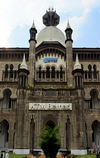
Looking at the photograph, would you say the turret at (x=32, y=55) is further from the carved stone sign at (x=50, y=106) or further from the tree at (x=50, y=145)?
the tree at (x=50, y=145)

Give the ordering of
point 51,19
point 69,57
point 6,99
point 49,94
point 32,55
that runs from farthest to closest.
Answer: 1. point 51,19
2. point 32,55
3. point 69,57
4. point 6,99
5. point 49,94

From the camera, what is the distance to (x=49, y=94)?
1096 inches

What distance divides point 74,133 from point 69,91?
5.85 meters

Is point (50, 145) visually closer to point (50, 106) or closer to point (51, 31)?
point (50, 106)

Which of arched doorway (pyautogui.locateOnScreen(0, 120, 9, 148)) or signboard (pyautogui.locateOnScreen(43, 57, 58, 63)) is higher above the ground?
signboard (pyautogui.locateOnScreen(43, 57, 58, 63))

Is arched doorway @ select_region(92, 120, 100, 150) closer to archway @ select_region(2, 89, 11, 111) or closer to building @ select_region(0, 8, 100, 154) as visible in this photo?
building @ select_region(0, 8, 100, 154)

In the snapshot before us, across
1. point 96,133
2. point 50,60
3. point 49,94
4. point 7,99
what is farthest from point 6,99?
point 96,133

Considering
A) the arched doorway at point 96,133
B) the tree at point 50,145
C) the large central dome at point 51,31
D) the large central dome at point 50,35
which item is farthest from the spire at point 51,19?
the tree at point 50,145

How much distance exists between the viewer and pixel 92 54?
43031 mm

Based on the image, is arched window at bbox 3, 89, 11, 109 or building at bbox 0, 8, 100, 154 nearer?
building at bbox 0, 8, 100, 154

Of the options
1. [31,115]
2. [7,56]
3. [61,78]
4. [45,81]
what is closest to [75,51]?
[61,78]

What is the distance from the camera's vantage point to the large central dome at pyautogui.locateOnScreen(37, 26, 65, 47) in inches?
1882

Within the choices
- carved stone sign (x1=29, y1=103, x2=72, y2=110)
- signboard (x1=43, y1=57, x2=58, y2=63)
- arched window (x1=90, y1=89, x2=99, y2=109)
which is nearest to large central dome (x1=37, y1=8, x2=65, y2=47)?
signboard (x1=43, y1=57, x2=58, y2=63)

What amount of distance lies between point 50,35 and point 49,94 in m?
24.5
